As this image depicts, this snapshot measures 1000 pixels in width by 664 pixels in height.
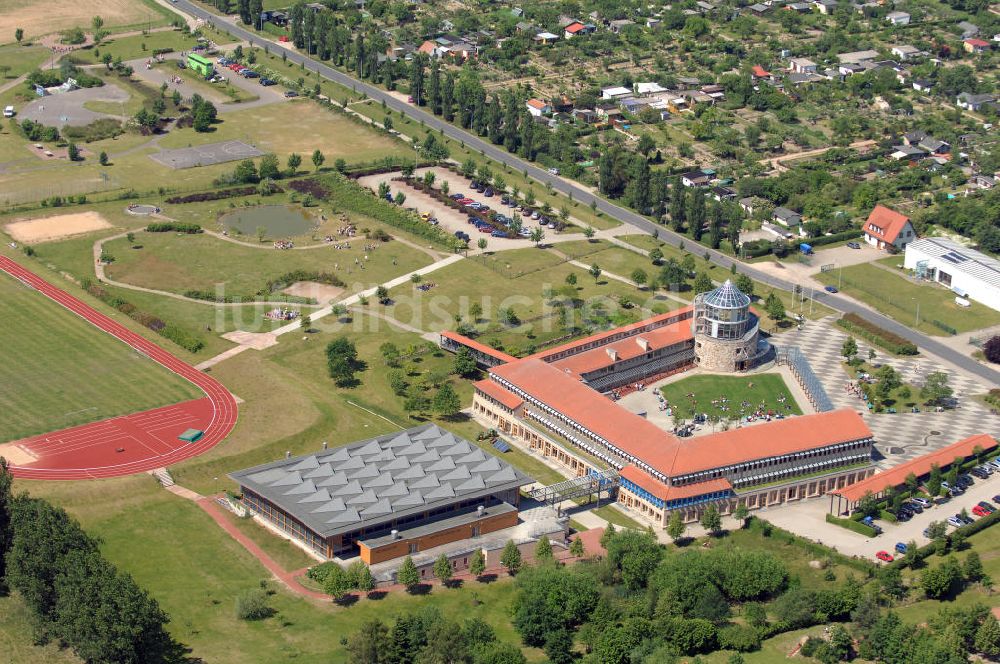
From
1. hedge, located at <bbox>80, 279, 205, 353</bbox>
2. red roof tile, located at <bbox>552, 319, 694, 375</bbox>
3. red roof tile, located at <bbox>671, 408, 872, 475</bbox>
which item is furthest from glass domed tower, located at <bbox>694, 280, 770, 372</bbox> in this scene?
hedge, located at <bbox>80, 279, 205, 353</bbox>

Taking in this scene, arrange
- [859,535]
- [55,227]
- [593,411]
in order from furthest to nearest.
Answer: [55,227]
[593,411]
[859,535]

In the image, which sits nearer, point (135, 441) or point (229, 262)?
point (135, 441)

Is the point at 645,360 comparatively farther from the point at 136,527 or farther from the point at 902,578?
the point at 136,527

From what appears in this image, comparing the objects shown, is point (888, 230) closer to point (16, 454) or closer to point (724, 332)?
point (724, 332)

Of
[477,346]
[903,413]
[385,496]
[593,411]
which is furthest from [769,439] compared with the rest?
[385,496]

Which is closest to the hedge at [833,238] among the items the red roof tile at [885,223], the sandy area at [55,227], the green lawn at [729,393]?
the red roof tile at [885,223]

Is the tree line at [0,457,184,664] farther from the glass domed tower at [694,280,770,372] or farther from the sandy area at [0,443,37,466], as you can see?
the glass domed tower at [694,280,770,372]

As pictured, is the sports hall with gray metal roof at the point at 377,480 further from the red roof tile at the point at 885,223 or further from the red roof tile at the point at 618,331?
the red roof tile at the point at 885,223

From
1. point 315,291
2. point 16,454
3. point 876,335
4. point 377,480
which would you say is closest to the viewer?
point 377,480
